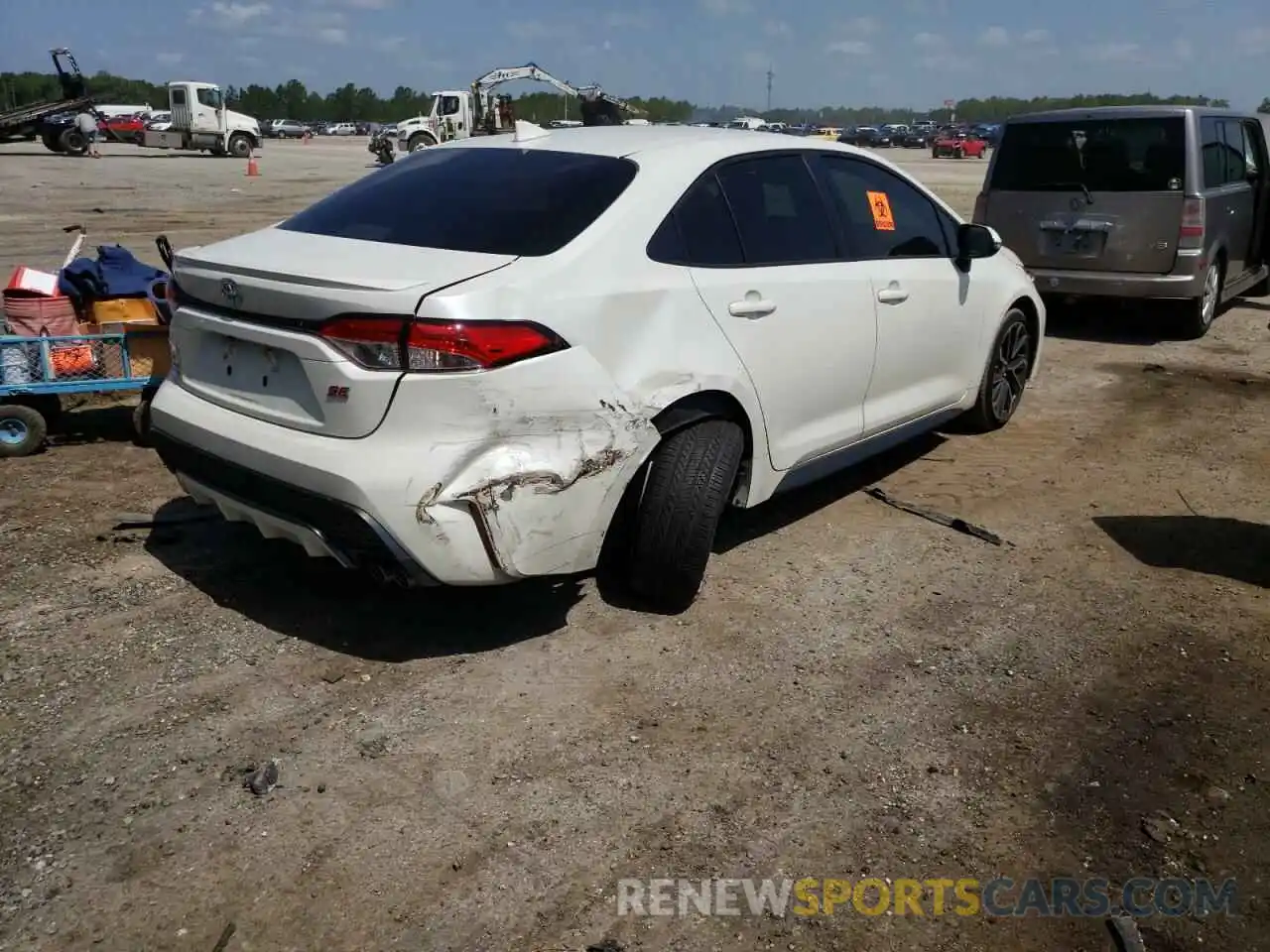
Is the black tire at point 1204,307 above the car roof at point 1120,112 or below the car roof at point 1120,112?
below

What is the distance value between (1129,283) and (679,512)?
671cm

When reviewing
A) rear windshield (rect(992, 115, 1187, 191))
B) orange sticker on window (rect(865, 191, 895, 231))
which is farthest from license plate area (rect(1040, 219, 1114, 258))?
orange sticker on window (rect(865, 191, 895, 231))

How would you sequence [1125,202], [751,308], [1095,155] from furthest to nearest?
[1095,155], [1125,202], [751,308]

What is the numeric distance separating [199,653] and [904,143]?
79.6 meters

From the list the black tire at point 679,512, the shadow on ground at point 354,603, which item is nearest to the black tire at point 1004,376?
the black tire at point 679,512

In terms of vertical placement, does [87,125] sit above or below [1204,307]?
below

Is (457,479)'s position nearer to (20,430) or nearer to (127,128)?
(20,430)

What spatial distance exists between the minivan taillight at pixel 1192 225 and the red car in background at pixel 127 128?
43.9m

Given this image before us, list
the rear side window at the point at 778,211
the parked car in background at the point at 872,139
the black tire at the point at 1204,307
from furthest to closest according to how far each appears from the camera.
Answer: the parked car in background at the point at 872,139 < the black tire at the point at 1204,307 < the rear side window at the point at 778,211

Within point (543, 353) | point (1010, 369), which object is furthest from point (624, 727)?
point (1010, 369)

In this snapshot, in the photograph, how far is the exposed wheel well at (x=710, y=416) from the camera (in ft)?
12.3

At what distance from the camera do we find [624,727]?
10.9 feet

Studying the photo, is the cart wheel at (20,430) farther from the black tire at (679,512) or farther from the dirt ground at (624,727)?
the black tire at (679,512)

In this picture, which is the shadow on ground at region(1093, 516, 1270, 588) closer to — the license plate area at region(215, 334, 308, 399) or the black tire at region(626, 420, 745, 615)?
the black tire at region(626, 420, 745, 615)
